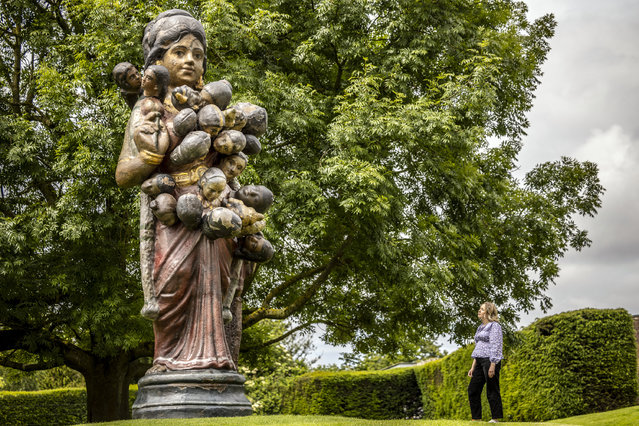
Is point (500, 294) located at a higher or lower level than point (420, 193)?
lower

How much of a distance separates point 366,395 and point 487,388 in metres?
11.4

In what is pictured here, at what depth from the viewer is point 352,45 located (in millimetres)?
14086

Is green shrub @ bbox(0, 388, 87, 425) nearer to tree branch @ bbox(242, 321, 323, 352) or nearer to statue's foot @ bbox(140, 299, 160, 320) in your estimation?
tree branch @ bbox(242, 321, 323, 352)

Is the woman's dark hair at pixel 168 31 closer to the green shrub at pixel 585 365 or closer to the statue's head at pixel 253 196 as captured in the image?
the statue's head at pixel 253 196

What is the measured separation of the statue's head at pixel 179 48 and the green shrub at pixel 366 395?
14.9 m

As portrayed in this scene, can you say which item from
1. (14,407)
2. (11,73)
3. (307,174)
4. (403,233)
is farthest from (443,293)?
(14,407)

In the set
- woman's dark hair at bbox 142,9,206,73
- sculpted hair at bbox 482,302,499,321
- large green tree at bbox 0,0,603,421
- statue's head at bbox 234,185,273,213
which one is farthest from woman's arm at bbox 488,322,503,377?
woman's dark hair at bbox 142,9,206,73

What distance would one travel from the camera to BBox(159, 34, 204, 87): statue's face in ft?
21.5

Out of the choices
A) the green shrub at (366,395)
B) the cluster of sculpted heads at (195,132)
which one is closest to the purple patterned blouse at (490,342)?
the cluster of sculpted heads at (195,132)

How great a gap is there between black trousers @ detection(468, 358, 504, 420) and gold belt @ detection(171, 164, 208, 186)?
15.9ft

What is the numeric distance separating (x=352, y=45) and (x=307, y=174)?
3.22 m

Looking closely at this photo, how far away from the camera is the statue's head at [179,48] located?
21.5ft

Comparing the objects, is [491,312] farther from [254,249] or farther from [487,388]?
[254,249]

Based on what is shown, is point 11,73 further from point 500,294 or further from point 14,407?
point 500,294
